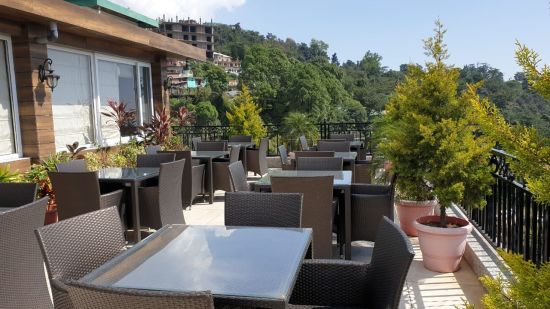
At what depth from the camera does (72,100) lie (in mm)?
6941

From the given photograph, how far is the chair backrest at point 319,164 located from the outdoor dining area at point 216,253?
2.65 ft

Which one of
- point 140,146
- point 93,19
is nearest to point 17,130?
point 93,19

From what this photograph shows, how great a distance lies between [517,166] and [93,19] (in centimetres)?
615

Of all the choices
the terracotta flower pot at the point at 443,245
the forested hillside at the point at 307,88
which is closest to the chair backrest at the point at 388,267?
the terracotta flower pot at the point at 443,245

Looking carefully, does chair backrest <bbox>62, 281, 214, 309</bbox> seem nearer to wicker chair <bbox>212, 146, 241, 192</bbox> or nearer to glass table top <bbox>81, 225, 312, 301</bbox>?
glass table top <bbox>81, 225, 312, 301</bbox>

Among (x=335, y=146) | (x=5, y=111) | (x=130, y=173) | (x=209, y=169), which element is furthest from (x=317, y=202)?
(x=5, y=111)

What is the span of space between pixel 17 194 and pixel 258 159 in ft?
14.8

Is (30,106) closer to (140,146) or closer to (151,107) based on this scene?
(140,146)

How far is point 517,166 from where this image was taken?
135 cm

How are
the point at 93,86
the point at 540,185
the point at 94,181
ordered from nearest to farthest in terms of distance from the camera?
the point at 540,185 < the point at 94,181 < the point at 93,86

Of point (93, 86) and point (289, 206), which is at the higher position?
point (93, 86)

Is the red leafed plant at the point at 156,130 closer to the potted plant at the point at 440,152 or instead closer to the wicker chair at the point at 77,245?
the potted plant at the point at 440,152

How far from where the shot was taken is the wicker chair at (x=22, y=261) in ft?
7.09

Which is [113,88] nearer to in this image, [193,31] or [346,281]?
[346,281]
